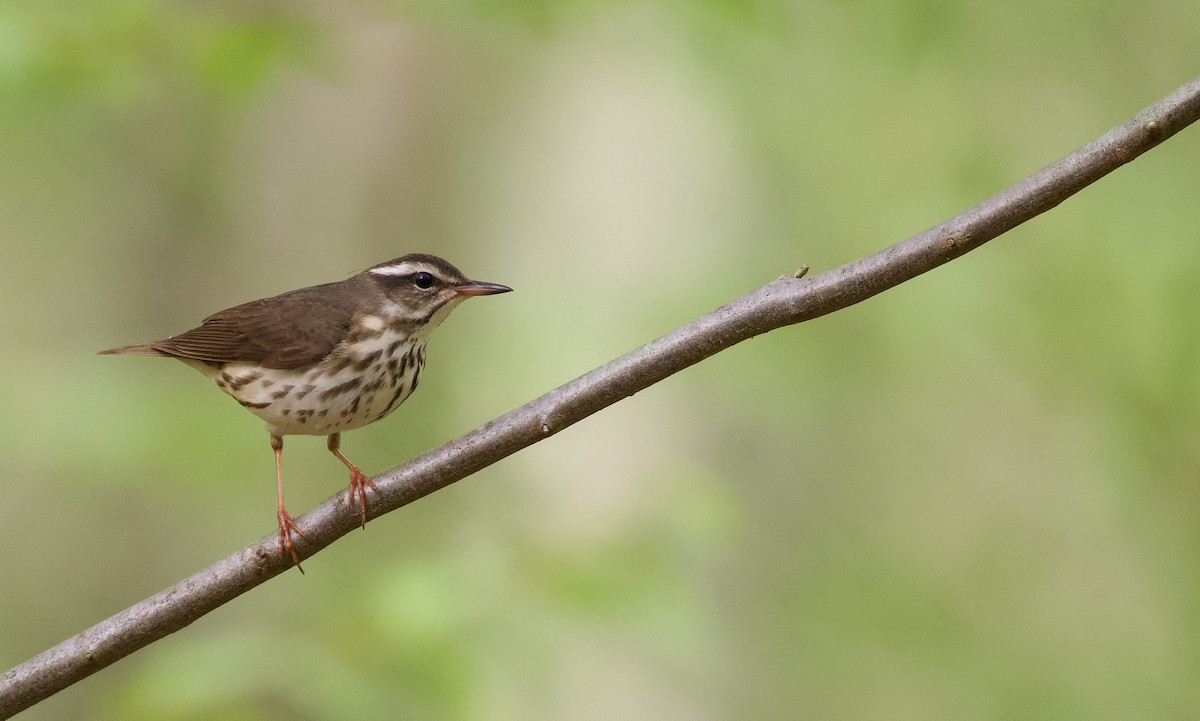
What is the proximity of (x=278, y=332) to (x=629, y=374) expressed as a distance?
1.68 m

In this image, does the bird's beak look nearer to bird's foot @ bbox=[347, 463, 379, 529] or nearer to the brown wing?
the brown wing

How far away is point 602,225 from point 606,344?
4.18 feet

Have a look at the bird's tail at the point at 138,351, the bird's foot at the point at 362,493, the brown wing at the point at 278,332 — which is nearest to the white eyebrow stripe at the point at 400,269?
the brown wing at the point at 278,332

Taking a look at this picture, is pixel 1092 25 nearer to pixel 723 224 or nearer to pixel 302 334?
pixel 723 224

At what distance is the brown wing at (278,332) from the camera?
3.79m

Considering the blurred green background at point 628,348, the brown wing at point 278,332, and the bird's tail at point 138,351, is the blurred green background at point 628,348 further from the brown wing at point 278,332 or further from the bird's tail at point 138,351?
the bird's tail at point 138,351

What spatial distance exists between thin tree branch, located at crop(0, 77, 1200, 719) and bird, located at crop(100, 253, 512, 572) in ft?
2.15

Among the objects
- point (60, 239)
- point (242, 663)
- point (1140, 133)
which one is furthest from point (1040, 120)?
point (60, 239)

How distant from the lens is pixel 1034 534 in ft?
24.3

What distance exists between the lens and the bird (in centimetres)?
370

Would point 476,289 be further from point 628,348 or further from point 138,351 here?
point 628,348

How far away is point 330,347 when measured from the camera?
3.77 m

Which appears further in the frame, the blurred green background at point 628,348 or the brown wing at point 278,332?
the blurred green background at point 628,348

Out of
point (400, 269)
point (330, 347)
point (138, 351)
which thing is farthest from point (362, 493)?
point (138, 351)
